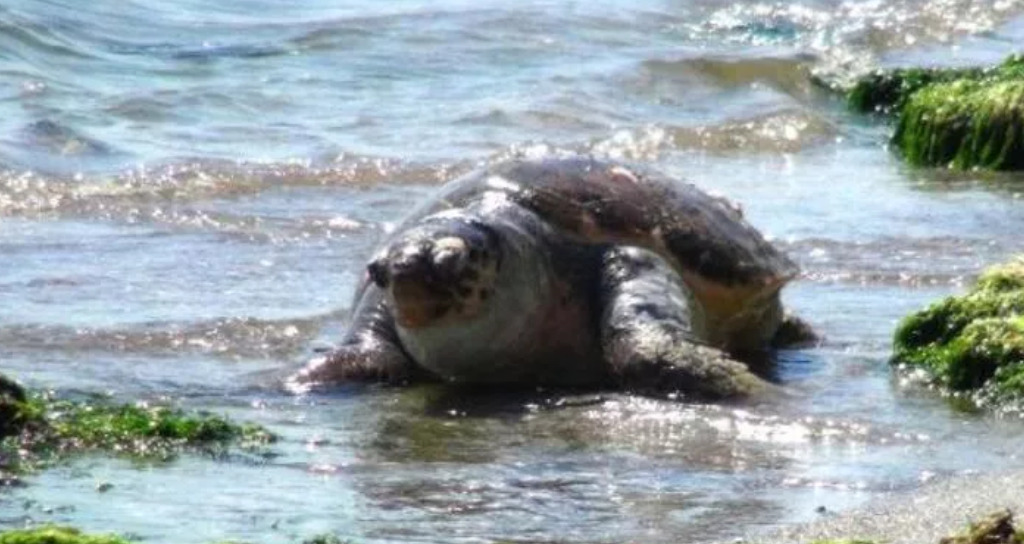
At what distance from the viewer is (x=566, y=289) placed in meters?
7.78

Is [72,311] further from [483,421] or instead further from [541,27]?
[541,27]

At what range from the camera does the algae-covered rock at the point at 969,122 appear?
44.5ft

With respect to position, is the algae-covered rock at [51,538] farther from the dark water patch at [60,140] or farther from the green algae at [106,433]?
the dark water patch at [60,140]

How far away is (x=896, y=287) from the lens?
9.26 m

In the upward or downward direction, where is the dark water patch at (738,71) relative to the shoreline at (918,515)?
downward

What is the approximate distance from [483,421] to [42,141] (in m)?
7.18

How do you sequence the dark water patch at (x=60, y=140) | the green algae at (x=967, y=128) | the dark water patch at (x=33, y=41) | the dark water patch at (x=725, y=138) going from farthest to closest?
1. the dark water patch at (x=33, y=41)
2. the dark water patch at (x=725, y=138)
3. the green algae at (x=967, y=128)
4. the dark water patch at (x=60, y=140)

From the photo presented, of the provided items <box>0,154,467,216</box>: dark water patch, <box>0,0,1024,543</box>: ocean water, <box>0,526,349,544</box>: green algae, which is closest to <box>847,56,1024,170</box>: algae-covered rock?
<box>0,0,1024,543</box>: ocean water

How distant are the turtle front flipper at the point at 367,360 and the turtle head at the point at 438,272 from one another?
17 cm

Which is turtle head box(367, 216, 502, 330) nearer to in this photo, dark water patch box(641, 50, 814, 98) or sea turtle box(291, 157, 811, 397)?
sea turtle box(291, 157, 811, 397)

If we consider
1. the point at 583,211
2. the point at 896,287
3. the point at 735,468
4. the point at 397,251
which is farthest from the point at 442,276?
the point at 896,287

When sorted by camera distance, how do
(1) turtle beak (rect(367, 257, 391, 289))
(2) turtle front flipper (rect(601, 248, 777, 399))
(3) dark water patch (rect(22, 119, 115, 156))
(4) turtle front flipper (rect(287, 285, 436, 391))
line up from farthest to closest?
(3) dark water patch (rect(22, 119, 115, 156)), (4) turtle front flipper (rect(287, 285, 436, 391)), (1) turtle beak (rect(367, 257, 391, 289)), (2) turtle front flipper (rect(601, 248, 777, 399))

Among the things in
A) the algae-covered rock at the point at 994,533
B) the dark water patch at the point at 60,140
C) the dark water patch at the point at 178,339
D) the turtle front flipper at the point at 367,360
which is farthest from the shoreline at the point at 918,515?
the dark water patch at the point at 60,140

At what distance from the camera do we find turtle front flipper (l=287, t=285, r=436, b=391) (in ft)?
24.3
